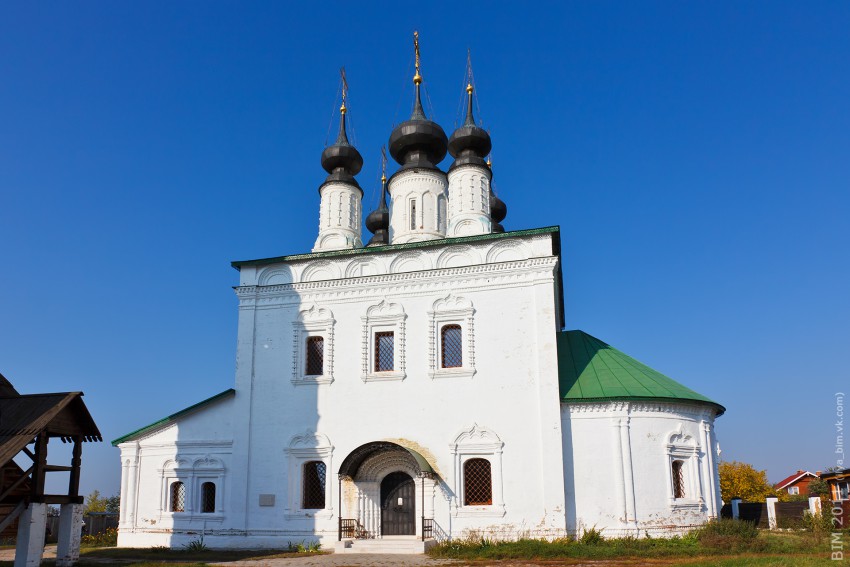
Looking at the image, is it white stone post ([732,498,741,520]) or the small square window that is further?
white stone post ([732,498,741,520])

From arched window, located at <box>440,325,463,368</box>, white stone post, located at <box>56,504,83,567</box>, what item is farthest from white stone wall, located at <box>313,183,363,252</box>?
white stone post, located at <box>56,504,83,567</box>

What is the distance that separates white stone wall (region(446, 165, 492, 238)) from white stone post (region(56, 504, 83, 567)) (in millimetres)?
10917

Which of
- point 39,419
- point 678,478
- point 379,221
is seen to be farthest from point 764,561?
point 379,221

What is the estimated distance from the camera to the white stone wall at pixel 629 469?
49.8ft

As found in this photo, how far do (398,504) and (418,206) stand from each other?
25.9 feet

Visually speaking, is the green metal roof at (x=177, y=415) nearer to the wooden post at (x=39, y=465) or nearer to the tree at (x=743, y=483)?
the wooden post at (x=39, y=465)

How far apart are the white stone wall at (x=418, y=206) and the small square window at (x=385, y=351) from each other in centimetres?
318

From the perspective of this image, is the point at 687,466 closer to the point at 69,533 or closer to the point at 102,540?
the point at 69,533

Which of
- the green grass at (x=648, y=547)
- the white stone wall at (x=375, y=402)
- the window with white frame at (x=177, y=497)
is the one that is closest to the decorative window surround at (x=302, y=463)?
the white stone wall at (x=375, y=402)

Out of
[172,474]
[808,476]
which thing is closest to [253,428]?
[172,474]

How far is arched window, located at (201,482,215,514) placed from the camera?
17139mm

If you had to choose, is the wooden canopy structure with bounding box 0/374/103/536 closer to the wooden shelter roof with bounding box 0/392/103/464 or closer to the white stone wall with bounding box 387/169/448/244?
the wooden shelter roof with bounding box 0/392/103/464

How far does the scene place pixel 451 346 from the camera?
663 inches

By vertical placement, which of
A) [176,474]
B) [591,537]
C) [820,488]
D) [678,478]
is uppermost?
[176,474]
